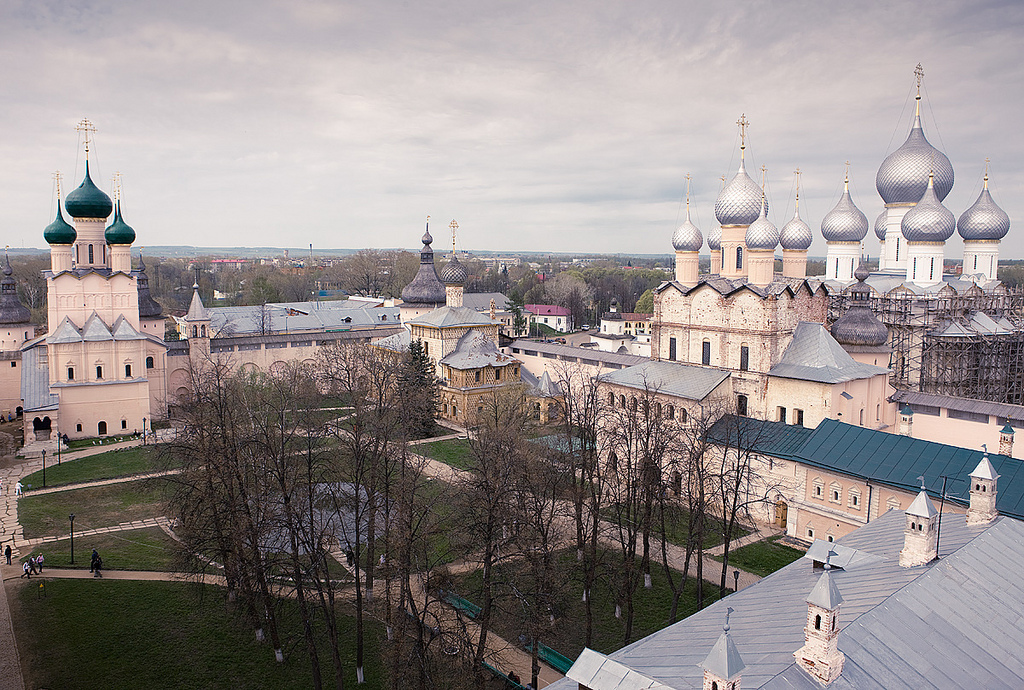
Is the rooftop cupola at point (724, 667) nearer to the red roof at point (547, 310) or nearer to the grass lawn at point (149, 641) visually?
the grass lawn at point (149, 641)

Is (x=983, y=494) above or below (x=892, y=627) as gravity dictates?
above

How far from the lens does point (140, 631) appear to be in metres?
16.5

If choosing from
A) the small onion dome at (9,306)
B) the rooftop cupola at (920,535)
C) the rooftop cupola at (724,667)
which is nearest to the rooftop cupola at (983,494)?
the rooftop cupola at (920,535)

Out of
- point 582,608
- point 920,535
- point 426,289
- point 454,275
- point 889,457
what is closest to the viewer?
point 920,535

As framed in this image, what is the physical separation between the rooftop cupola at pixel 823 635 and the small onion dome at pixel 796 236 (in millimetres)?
25966

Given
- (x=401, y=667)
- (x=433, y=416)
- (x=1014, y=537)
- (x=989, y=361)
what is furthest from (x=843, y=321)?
(x=401, y=667)

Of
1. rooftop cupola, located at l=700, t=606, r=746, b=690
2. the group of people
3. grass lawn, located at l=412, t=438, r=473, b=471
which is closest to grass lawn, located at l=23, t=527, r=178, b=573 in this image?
the group of people

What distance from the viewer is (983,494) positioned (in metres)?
13.2

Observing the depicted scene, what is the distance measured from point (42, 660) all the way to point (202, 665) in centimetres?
338

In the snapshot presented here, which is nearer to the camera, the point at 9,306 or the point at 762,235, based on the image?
the point at 762,235

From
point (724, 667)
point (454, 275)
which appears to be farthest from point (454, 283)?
point (724, 667)

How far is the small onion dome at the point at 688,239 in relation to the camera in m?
31.4

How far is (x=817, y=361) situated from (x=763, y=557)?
778cm

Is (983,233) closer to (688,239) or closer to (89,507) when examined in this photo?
(688,239)
